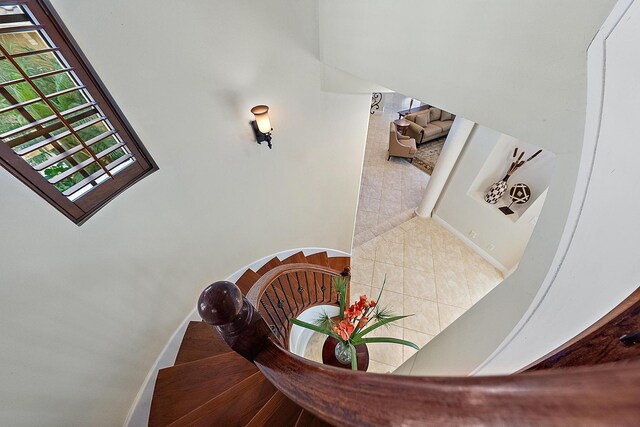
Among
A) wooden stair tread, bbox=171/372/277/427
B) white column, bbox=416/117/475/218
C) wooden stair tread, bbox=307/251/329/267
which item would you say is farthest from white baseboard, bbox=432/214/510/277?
wooden stair tread, bbox=171/372/277/427

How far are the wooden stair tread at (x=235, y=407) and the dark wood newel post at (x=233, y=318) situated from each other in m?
0.80

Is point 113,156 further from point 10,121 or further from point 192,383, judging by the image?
point 192,383

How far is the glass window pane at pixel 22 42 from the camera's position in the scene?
3.26 ft

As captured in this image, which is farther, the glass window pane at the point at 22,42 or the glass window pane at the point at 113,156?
the glass window pane at the point at 113,156

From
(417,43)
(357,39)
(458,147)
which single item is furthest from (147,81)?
(458,147)

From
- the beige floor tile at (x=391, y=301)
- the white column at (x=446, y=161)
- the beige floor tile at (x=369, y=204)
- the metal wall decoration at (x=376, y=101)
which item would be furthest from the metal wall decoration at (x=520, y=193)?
the metal wall decoration at (x=376, y=101)

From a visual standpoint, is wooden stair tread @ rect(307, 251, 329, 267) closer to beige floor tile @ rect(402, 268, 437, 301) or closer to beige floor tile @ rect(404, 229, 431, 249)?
Result: beige floor tile @ rect(402, 268, 437, 301)

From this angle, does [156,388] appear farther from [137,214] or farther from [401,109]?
[401,109]

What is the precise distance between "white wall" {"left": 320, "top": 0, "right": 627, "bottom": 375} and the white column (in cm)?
246

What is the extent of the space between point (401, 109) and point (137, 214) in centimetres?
1041

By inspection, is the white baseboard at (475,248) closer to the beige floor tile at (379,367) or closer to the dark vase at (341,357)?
the beige floor tile at (379,367)

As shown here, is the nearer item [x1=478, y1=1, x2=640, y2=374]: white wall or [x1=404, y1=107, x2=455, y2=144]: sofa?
[x1=478, y1=1, x2=640, y2=374]: white wall

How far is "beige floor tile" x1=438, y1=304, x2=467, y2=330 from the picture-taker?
12.4 feet

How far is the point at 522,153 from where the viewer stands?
381 centimetres
